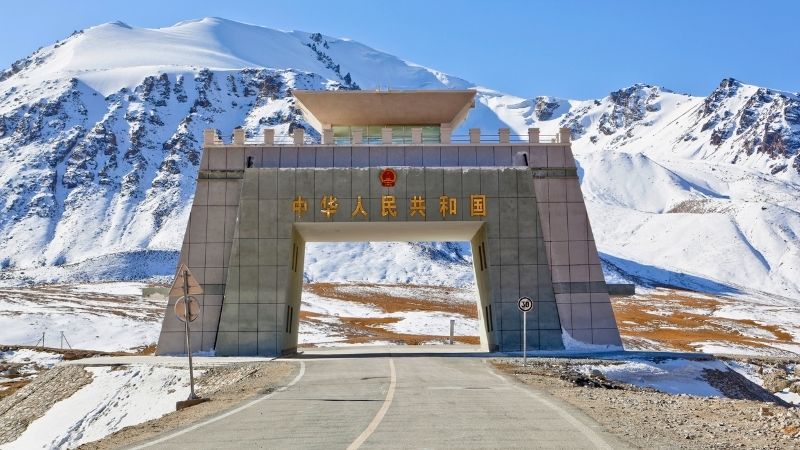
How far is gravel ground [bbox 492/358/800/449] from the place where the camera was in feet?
46.2

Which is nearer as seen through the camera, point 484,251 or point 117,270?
point 484,251

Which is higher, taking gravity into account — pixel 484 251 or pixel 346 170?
pixel 346 170

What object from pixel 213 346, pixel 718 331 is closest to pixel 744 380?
pixel 213 346

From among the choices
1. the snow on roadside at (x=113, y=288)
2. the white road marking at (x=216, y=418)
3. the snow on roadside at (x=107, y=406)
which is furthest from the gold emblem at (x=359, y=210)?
the snow on roadside at (x=113, y=288)

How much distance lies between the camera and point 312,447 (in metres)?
12.9

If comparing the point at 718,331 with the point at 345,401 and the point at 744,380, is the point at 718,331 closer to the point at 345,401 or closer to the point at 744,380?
the point at 744,380

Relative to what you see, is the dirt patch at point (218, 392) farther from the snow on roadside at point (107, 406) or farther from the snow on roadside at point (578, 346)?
the snow on roadside at point (578, 346)

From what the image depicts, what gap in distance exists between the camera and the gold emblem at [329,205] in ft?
139

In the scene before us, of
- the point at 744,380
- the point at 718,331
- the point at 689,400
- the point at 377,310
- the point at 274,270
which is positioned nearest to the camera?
the point at 689,400

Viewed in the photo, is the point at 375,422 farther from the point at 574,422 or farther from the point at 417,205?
the point at 417,205

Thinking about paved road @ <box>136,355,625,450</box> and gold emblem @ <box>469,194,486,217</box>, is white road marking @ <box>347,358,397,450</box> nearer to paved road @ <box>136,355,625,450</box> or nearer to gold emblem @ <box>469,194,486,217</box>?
paved road @ <box>136,355,625,450</box>

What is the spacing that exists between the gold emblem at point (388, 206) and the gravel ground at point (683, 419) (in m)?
16.9

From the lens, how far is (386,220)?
140 ft

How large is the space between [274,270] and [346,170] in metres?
5.43
